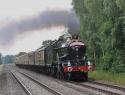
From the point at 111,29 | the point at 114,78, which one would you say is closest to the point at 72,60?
the point at 114,78

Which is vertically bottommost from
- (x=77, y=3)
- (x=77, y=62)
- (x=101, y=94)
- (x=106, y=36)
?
(x=101, y=94)

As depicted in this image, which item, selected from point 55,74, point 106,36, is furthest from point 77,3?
point 55,74

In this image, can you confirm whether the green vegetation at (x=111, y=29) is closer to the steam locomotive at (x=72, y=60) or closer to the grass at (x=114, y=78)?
the grass at (x=114, y=78)

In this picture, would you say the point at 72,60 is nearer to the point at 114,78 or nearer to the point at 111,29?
the point at 114,78

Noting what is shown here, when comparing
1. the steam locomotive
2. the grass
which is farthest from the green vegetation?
the steam locomotive

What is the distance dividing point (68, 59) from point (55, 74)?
603 cm

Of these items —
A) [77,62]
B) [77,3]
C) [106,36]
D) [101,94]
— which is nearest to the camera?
[101,94]

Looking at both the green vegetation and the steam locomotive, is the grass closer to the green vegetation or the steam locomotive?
the steam locomotive

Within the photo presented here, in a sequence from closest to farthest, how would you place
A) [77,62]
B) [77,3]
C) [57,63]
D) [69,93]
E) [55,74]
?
[69,93] < [77,62] < [57,63] < [55,74] < [77,3]

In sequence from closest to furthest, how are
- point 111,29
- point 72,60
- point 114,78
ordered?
point 114,78 < point 72,60 < point 111,29

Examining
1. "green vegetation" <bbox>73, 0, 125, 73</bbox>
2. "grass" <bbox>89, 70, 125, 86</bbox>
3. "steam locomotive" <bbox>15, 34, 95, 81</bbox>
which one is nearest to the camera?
"grass" <bbox>89, 70, 125, 86</bbox>

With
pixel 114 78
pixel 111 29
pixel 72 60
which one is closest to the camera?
pixel 114 78

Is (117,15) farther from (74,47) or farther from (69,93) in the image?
(69,93)

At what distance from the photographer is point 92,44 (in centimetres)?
4738
